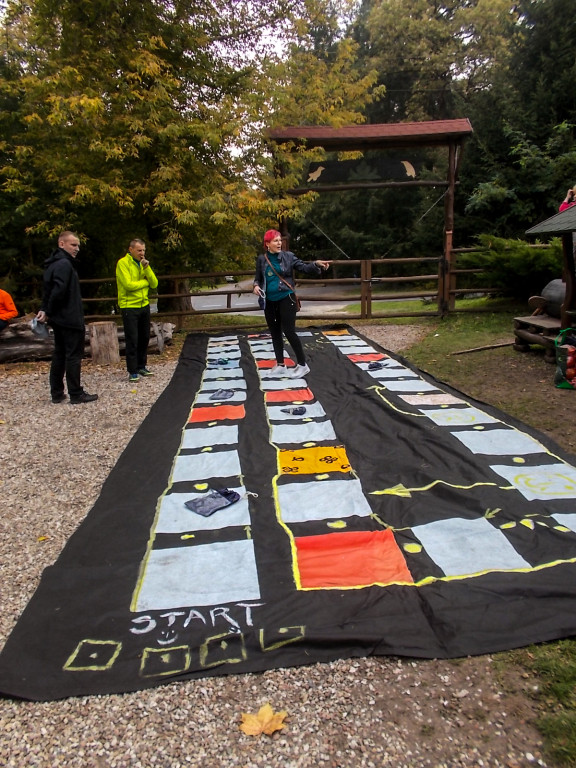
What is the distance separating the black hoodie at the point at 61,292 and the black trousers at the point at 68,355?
84 millimetres

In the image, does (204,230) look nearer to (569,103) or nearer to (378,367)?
(378,367)

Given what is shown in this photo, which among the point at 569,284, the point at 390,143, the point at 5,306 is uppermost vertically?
the point at 390,143

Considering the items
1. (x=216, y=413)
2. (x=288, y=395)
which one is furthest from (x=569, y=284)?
(x=216, y=413)

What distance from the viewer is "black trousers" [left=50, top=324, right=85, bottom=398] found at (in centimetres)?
527

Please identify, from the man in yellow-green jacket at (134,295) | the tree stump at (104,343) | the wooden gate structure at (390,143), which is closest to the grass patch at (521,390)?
the wooden gate structure at (390,143)

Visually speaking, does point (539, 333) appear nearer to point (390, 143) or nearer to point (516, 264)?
point (516, 264)

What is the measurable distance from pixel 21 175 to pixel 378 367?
279 inches

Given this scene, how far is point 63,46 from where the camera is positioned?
29.2 ft

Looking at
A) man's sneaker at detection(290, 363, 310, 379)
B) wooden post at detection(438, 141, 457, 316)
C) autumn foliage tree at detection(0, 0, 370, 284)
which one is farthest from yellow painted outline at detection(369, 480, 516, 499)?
wooden post at detection(438, 141, 457, 316)

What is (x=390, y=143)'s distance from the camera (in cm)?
987

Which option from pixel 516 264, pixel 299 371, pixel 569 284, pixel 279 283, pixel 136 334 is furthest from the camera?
pixel 516 264

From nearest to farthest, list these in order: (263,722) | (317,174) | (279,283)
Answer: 1. (263,722)
2. (279,283)
3. (317,174)

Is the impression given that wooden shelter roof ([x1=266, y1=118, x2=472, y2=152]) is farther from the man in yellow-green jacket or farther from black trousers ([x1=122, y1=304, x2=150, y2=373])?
black trousers ([x1=122, y1=304, x2=150, y2=373])

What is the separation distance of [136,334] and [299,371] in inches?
77.8
